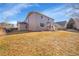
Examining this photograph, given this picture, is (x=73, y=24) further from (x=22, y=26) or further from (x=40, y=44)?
(x=22, y=26)

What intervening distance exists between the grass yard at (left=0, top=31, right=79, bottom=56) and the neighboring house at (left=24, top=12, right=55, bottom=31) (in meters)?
0.05

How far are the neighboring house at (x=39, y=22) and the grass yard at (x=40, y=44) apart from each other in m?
0.05

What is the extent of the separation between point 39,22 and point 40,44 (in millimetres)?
231

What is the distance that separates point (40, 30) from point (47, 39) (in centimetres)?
12

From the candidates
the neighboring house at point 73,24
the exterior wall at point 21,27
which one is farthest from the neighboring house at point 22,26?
the neighboring house at point 73,24

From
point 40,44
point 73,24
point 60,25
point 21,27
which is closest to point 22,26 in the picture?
point 21,27

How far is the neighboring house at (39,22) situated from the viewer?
1616mm

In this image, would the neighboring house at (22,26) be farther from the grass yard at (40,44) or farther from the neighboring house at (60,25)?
the neighboring house at (60,25)

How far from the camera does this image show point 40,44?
5.25ft

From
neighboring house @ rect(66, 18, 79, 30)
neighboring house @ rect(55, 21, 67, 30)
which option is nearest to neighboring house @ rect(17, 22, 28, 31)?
neighboring house @ rect(55, 21, 67, 30)

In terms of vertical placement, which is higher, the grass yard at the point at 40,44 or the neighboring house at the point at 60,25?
the neighboring house at the point at 60,25

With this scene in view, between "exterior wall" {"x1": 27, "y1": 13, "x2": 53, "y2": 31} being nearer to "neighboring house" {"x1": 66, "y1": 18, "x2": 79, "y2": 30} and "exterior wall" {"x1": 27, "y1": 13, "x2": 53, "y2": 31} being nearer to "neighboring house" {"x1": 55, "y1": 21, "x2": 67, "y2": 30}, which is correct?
"neighboring house" {"x1": 55, "y1": 21, "x2": 67, "y2": 30}

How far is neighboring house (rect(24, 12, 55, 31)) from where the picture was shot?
1.62 m

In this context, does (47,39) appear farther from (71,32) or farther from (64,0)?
(64,0)
